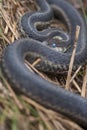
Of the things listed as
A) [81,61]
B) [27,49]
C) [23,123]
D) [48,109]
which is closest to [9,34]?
[27,49]

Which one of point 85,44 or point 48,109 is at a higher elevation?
point 48,109

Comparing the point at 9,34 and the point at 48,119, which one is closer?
the point at 48,119

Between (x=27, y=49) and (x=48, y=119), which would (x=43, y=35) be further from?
(x=48, y=119)

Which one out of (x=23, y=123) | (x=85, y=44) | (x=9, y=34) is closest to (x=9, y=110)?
(x=23, y=123)

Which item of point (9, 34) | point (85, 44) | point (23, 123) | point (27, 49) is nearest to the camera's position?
point (23, 123)

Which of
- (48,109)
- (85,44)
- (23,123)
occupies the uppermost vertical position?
(23,123)

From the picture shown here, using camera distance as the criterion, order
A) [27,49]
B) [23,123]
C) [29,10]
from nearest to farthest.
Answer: [23,123] < [27,49] < [29,10]

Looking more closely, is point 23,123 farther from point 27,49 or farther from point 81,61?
point 81,61
